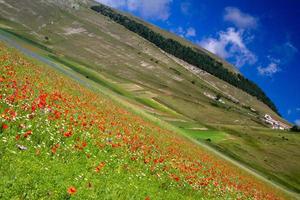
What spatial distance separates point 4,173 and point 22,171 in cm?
69

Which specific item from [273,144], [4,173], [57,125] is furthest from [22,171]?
[273,144]

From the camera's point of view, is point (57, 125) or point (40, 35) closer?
point (57, 125)

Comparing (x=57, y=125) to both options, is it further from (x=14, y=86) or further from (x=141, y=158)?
(x=141, y=158)

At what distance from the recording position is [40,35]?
18388cm

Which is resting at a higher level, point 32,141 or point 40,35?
point 40,35

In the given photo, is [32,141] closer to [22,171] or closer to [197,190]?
[22,171]

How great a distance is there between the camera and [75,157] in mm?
13906

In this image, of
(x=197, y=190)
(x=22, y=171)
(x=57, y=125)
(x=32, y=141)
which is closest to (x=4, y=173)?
(x=22, y=171)

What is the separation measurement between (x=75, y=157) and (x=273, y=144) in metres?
101

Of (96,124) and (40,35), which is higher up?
(40,35)

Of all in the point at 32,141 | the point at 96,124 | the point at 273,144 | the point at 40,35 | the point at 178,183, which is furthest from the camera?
the point at 40,35

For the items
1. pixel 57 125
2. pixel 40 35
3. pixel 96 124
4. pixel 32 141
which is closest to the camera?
pixel 32 141

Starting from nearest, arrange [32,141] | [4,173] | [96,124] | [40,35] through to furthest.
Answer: [4,173]
[32,141]
[96,124]
[40,35]

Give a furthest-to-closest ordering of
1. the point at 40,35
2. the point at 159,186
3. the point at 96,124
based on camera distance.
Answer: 1. the point at 40,35
2. the point at 96,124
3. the point at 159,186
